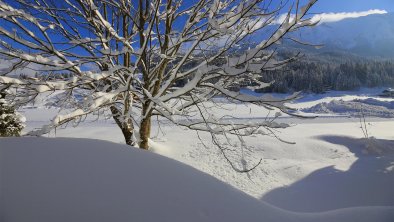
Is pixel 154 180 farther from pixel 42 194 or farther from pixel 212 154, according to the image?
pixel 212 154

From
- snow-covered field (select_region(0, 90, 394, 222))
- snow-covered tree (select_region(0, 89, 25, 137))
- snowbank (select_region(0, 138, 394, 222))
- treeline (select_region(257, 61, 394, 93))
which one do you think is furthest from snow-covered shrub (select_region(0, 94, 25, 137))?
treeline (select_region(257, 61, 394, 93))

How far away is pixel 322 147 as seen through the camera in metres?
9.44

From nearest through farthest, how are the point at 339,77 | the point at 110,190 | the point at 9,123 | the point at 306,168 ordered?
1. the point at 110,190
2. the point at 306,168
3. the point at 9,123
4. the point at 339,77

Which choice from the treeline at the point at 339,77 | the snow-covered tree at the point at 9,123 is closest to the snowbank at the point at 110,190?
the snow-covered tree at the point at 9,123

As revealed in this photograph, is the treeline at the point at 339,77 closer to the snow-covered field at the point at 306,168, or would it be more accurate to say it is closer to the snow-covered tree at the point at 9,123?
the snow-covered field at the point at 306,168

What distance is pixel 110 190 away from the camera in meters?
1.58

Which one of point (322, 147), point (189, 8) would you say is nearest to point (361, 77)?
point (322, 147)

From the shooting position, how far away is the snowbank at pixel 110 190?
1.43 m

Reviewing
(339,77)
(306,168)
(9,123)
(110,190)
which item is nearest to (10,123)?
(9,123)

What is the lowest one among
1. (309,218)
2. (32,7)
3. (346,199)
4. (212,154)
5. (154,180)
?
(346,199)

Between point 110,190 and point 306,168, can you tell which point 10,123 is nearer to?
point 306,168

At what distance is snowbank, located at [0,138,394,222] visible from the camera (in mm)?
1433

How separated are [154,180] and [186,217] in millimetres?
347

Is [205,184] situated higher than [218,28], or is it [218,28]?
[218,28]
